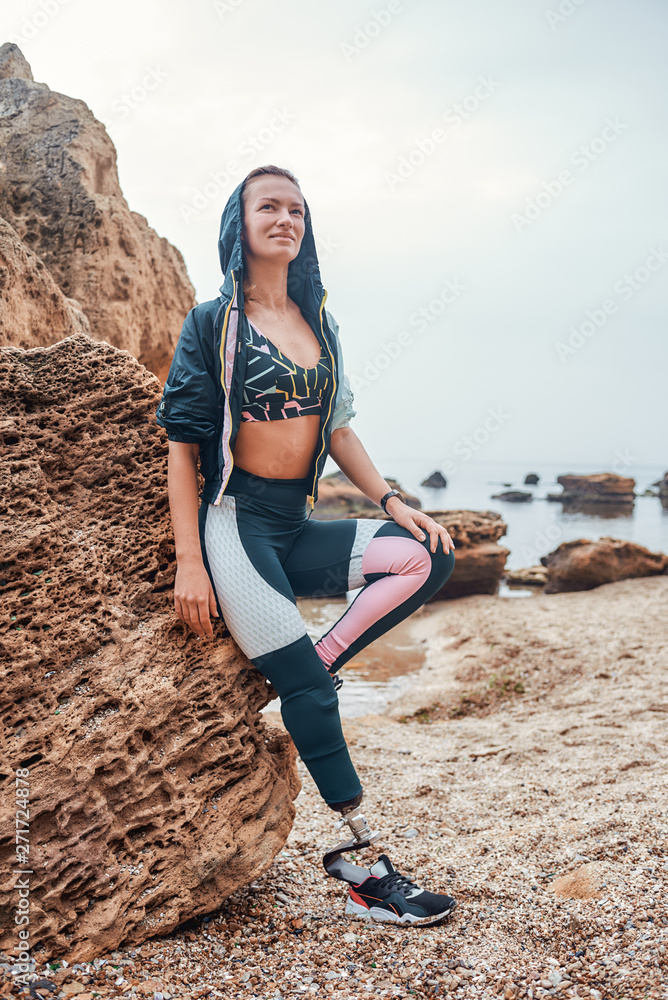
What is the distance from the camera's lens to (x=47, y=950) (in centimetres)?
208

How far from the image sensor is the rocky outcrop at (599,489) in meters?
31.3

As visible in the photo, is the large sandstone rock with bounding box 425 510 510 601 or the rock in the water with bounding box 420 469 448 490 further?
the rock in the water with bounding box 420 469 448 490

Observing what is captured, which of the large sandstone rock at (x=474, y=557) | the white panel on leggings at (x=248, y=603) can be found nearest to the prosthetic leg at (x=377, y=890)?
the white panel on leggings at (x=248, y=603)

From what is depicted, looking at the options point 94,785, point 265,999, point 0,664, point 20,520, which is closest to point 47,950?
point 94,785

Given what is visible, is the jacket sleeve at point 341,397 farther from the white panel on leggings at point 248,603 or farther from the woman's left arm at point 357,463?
the white panel on leggings at point 248,603

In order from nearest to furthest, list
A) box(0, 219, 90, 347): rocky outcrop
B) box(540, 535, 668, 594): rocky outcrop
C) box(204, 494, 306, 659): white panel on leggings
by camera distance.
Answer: box(204, 494, 306, 659): white panel on leggings → box(0, 219, 90, 347): rocky outcrop → box(540, 535, 668, 594): rocky outcrop

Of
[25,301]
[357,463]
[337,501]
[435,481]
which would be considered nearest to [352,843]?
[357,463]

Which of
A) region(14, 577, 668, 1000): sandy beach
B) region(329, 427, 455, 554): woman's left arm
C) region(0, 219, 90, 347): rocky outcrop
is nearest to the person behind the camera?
region(14, 577, 668, 1000): sandy beach

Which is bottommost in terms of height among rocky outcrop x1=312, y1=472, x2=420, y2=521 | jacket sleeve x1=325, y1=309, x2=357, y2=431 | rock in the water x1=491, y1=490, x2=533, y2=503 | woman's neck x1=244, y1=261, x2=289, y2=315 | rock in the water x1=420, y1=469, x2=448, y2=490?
rock in the water x1=420, y1=469, x2=448, y2=490

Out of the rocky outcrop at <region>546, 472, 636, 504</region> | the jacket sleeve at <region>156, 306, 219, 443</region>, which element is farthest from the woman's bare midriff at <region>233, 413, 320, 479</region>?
the rocky outcrop at <region>546, 472, 636, 504</region>

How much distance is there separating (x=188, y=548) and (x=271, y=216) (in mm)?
1378

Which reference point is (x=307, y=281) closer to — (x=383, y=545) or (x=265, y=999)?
(x=383, y=545)

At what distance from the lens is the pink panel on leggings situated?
2682mm

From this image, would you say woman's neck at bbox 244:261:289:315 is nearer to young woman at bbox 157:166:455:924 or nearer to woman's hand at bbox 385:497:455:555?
young woman at bbox 157:166:455:924
